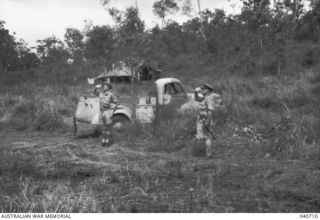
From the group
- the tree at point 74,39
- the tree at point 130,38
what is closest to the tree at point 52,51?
the tree at point 74,39

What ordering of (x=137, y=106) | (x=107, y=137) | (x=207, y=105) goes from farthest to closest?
(x=137, y=106) < (x=107, y=137) < (x=207, y=105)

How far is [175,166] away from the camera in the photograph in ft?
21.3

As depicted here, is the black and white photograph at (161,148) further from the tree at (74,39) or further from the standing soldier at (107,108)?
the tree at (74,39)

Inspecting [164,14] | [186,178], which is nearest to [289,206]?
[186,178]

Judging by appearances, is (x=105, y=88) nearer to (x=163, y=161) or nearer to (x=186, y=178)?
(x=163, y=161)

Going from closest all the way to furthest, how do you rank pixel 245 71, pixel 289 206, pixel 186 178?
pixel 289 206
pixel 186 178
pixel 245 71

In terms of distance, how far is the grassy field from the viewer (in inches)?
183

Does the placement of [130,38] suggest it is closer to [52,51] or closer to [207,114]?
[207,114]

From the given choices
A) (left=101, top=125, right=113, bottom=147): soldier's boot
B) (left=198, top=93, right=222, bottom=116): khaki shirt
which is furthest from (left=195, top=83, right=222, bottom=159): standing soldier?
(left=101, top=125, right=113, bottom=147): soldier's boot

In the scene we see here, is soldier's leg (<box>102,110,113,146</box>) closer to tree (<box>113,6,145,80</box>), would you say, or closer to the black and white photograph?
the black and white photograph

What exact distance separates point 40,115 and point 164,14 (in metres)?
29.1

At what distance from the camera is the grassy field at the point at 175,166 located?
4.65 m

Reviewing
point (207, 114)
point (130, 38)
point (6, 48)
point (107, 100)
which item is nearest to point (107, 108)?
point (107, 100)

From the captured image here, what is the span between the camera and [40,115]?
12.6 metres
